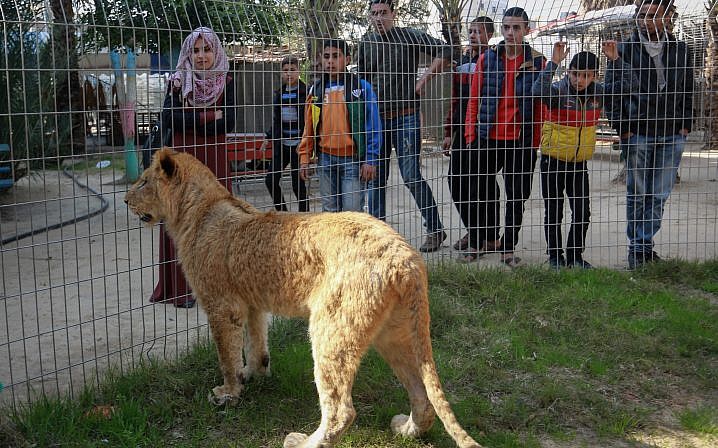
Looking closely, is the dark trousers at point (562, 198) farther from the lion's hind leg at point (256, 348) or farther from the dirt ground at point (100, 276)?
the lion's hind leg at point (256, 348)

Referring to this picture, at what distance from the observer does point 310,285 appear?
401 cm

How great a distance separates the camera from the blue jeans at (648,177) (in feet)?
24.4

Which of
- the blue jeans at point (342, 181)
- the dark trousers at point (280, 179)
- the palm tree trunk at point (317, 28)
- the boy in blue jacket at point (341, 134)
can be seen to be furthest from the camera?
the dark trousers at point (280, 179)

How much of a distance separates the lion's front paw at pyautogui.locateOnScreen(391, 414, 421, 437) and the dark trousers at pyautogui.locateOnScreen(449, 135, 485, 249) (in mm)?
3492

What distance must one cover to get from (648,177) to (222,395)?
5.12m

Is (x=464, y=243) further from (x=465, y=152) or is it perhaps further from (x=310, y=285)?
(x=310, y=285)

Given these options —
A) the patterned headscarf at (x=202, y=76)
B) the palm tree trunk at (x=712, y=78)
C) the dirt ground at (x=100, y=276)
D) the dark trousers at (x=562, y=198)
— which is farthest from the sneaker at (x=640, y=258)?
the patterned headscarf at (x=202, y=76)

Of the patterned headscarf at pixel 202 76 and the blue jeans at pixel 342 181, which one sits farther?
the blue jeans at pixel 342 181

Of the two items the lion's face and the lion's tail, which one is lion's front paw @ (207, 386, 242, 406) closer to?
the lion's face

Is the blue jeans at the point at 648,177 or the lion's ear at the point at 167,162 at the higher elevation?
the lion's ear at the point at 167,162

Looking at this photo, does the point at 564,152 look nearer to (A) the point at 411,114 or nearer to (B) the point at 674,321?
(A) the point at 411,114

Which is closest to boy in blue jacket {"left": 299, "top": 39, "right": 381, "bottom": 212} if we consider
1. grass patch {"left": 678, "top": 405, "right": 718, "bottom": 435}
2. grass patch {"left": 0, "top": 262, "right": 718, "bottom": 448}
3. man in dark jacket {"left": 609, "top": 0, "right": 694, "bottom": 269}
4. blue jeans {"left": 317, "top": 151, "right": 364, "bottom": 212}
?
blue jeans {"left": 317, "top": 151, "right": 364, "bottom": 212}

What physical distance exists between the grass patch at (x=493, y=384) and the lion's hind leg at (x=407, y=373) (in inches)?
3.5

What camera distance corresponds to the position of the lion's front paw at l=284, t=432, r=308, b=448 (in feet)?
12.9
